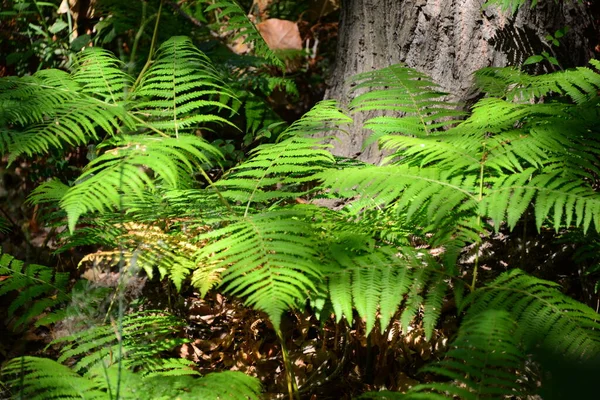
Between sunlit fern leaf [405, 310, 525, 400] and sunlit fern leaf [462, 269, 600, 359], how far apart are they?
6cm

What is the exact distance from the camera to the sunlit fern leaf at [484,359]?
160 cm

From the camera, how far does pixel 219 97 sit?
4.05m

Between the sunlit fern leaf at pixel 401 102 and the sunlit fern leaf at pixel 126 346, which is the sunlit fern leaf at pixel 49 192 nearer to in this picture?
the sunlit fern leaf at pixel 126 346

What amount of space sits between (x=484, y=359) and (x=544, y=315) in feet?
1.08

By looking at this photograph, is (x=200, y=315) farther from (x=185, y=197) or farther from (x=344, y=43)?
(x=344, y=43)

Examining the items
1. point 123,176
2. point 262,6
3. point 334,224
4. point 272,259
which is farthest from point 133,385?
point 262,6

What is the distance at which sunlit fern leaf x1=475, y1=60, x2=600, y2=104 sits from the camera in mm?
2562

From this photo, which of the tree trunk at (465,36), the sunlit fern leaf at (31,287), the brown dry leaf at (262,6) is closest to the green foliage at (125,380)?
the sunlit fern leaf at (31,287)

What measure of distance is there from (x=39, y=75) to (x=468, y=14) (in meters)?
2.38

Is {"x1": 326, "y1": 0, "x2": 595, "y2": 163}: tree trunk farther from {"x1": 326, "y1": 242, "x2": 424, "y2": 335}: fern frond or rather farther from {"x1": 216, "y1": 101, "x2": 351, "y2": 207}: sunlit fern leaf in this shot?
{"x1": 326, "y1": 242, "x2": 424, "y2": 335}: fern frond

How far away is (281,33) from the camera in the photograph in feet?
17.0

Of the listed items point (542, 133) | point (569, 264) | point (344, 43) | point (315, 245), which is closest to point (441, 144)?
point (542, 133)

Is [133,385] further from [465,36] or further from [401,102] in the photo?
[465,36]

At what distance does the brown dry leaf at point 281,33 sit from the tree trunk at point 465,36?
5.78ft
